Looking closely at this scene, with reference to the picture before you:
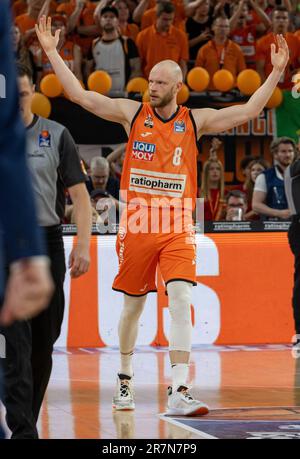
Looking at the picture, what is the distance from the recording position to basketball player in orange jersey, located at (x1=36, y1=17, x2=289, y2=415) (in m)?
7.75

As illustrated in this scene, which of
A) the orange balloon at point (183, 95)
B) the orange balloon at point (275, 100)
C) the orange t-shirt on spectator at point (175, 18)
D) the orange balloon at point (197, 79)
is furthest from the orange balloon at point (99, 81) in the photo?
the orange balloon at point (275, 100)

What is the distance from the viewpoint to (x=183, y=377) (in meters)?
7.75

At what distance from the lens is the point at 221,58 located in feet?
52.3

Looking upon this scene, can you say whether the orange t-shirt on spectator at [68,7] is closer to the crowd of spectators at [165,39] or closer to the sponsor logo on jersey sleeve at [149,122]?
the crowd of spectators at [165,39]

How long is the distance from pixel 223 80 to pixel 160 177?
24.5ft

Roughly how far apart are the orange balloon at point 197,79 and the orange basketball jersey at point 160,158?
7.02 meters

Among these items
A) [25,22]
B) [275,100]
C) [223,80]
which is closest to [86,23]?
[25,22]

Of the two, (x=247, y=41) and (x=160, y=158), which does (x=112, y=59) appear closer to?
(x=247, y=41)

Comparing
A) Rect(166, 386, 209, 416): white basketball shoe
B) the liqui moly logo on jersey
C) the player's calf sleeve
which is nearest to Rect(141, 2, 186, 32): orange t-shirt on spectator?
the liqui moly logo on jersey

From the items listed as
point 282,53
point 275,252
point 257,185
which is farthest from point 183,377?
point 257,185

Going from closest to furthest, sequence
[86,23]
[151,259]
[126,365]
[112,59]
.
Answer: [151,259] → [126,365] → [112,59] → [86,23]

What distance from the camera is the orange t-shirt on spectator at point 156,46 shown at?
15719 mm

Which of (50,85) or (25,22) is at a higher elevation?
(25,22)
